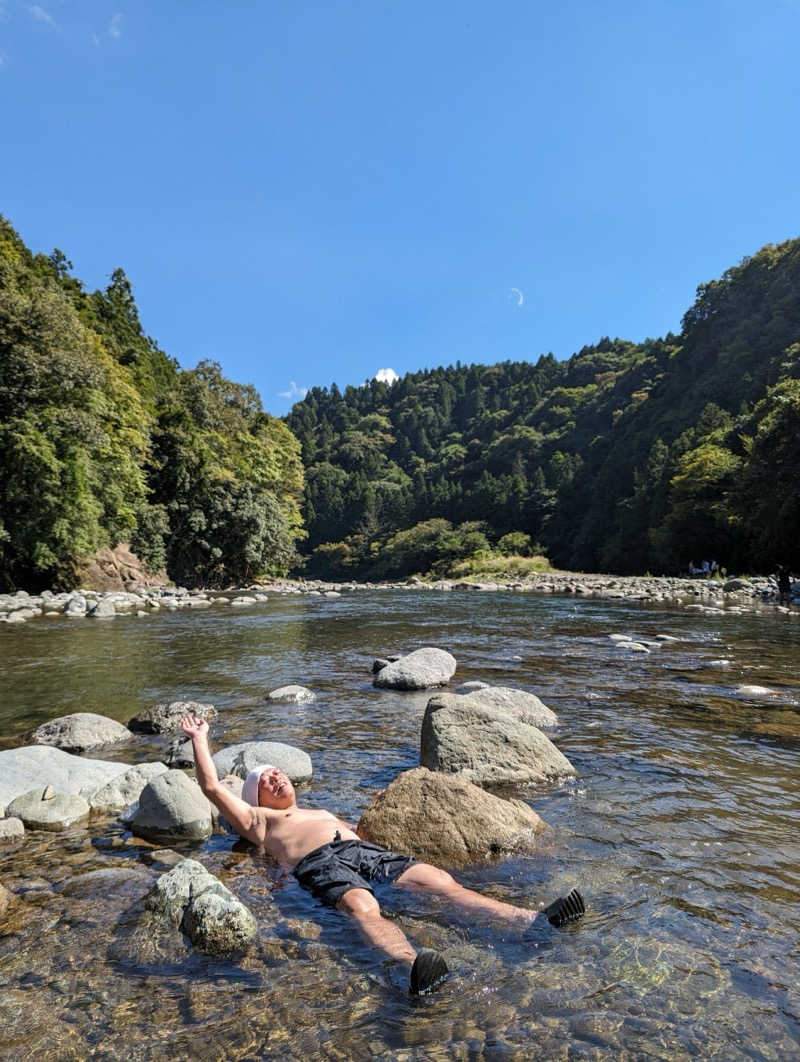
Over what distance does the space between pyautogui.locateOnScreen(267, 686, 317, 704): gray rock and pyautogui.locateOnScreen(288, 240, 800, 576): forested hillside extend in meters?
28.8

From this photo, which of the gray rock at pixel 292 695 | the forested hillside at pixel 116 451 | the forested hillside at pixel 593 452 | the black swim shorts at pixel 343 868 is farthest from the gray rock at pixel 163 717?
the forested hillside at pixel 593 452

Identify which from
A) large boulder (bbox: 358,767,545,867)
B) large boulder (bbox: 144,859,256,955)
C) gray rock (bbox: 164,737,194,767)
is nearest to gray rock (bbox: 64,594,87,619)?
gray rock (bbox: 164,737,194,767)

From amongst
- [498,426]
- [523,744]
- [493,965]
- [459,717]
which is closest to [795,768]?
[523,744]

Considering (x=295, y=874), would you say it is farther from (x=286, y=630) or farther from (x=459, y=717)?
(x=286, y=630)

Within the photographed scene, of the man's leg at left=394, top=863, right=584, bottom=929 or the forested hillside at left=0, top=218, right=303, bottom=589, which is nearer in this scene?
the man's leg at left=394, top=863, right=584, bottom=929

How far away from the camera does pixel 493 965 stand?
9.31ft

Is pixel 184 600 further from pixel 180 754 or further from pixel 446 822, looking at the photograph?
pixel 446 822

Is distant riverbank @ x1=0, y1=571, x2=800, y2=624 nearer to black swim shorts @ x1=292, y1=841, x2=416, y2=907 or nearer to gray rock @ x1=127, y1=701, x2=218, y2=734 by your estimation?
gray rock @ x1=127, y1=701, x2=218, y2=734

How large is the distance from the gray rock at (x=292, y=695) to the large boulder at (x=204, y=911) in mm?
5113

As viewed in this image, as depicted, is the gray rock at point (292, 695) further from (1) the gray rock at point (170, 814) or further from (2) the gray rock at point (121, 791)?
(1) the gray rock at point (170, 814)

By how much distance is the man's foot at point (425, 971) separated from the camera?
264 cm

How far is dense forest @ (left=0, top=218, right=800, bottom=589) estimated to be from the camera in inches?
981

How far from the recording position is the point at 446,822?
14.1 ft

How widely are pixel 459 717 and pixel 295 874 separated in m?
2.46
